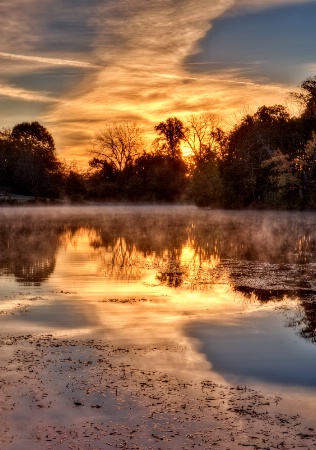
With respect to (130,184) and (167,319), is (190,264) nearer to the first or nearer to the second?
(167,319)

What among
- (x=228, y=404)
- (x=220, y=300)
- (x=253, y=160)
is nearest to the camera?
(x=228, y=404)

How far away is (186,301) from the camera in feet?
37.6

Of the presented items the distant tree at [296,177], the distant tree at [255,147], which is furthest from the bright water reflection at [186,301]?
the distant tree at [255,147]

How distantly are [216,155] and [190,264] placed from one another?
6261 cm

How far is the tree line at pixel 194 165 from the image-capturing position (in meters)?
60.7

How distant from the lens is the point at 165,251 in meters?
21.1

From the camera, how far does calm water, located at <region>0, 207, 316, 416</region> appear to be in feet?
24.3

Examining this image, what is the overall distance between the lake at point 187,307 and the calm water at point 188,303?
0.05 feet

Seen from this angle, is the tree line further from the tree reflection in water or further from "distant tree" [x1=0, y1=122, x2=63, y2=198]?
the tree reflection in water

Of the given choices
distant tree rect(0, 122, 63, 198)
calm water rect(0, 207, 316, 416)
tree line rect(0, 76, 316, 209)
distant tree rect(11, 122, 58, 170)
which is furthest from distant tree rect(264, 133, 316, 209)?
distant tree rect(11, 122, 58, 170)

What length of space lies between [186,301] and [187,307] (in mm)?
633

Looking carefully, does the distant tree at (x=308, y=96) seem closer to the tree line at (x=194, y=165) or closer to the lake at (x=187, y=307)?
the tree line at (x=194, y=165)

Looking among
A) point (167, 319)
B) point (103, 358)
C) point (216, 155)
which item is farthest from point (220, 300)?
point (216, 155)

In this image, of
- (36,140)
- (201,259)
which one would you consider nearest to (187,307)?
(201,259)
